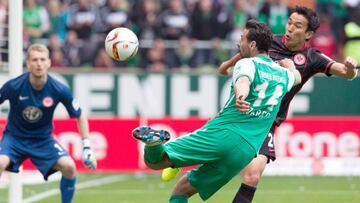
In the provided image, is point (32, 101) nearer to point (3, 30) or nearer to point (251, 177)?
point (251, 177)

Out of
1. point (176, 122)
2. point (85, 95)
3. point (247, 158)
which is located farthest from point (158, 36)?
point (247, 158)

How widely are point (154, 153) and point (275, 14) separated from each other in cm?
1237

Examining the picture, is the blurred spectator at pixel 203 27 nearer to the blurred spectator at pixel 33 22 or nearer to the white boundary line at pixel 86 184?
the blurred spectator at pixel 33 22

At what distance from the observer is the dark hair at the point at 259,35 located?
10422 mm

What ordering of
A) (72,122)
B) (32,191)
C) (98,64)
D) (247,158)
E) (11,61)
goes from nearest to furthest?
1. (247,158)
2. (11,61)
3. (32,191)
4. (72,122)
5. (98,64)

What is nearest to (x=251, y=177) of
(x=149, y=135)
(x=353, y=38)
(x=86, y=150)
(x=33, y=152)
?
(x=149, y=135)

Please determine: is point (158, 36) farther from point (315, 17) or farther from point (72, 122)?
point (315, 17)

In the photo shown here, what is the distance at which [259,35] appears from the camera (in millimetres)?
10445

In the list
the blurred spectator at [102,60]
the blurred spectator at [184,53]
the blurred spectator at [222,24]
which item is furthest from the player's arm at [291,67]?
the blurred spectator at [222,24]

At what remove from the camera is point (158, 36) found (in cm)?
2241

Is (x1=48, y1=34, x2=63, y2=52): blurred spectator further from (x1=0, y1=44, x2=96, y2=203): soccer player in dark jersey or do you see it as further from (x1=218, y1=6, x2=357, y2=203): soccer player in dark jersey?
(x1=218, y1=6, x2=357, y2=203): soccer player in dark jersey

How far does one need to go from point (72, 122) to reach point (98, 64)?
3666 millimetres

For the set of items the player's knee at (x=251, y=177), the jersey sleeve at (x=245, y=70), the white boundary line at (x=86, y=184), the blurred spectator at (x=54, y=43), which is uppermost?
the jersey sleeve at (x=245, y=70)

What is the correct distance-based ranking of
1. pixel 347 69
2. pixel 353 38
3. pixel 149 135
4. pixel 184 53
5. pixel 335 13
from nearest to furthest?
pixel 149 135
pixel 347 69
pixel 353 38
pixel 184 53
pixel 335 13
